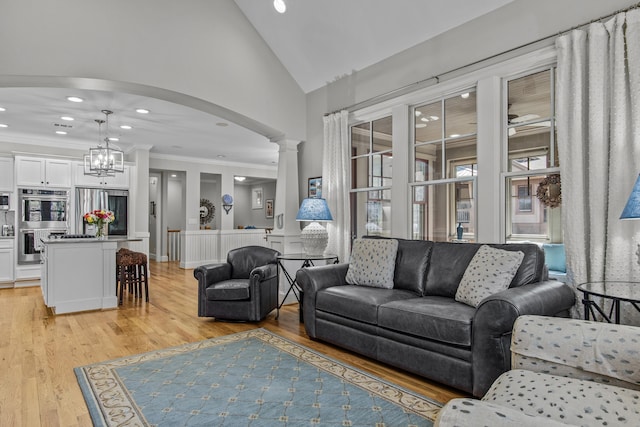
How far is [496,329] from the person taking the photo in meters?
2.24

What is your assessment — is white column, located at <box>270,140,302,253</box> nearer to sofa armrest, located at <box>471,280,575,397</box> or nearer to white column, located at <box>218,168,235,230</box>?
sofa armrest, located at <box>471,280,575,397</box>

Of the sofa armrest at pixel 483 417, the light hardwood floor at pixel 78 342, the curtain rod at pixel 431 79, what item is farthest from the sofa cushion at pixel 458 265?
the sofa armrest at pixel 483 417

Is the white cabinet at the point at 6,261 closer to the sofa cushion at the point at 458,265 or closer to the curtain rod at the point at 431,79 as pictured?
the curtain rod at the point at 431,79

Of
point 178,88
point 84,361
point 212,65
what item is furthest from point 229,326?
point 212,65

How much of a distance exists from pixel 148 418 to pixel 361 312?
1.59 meters

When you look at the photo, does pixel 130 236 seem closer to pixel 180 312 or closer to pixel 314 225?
pixel 180 312

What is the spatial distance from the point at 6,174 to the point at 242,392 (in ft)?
21.5

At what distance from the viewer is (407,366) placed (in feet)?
9.00

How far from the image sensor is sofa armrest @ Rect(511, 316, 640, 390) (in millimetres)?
1571

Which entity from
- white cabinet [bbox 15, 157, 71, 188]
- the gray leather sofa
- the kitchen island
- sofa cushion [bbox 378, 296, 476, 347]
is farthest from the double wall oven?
sofa cushion [bbox 378, 296, 476, 347]

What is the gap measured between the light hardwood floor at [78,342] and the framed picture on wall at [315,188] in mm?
1476

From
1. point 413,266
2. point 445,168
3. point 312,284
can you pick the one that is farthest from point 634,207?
point 312,284

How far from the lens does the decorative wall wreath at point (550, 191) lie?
10.0ft

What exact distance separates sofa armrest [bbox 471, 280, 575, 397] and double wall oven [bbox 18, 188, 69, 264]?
689 centimetres
